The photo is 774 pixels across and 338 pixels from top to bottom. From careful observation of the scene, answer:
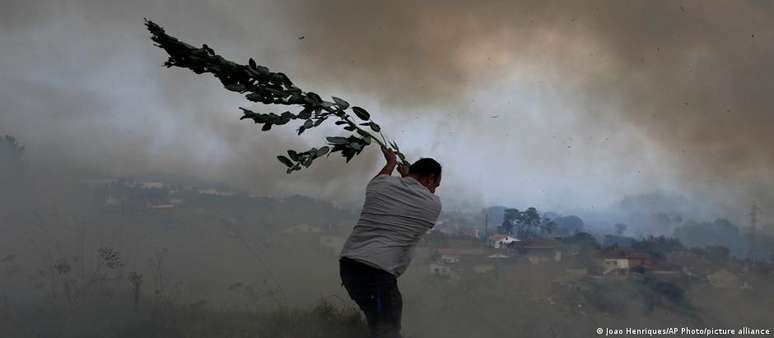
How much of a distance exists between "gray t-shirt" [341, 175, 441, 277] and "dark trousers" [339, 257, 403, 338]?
0.15ft

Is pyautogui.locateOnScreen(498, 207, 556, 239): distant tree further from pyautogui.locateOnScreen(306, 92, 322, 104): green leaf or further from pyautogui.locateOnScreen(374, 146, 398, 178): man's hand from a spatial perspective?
pyautogui.locateOnScreen(306, 92, 322, 104): green leaf

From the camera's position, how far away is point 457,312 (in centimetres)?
551

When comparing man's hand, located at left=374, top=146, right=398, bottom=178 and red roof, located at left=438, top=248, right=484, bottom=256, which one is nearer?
man's hand, located at left=374, top=146, right=398, bottom=178

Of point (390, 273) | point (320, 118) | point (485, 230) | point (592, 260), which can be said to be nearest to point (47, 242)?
point (320, 118)

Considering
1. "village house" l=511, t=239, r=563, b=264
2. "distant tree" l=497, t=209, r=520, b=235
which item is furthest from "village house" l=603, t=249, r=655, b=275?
"distant tree" l=497, t=209, r=520, b=235

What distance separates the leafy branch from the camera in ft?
9.37

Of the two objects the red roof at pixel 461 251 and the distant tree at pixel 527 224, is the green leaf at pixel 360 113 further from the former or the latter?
the distant tree at pixel 527 224

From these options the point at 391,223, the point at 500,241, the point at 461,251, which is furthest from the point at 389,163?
the point at 500,241

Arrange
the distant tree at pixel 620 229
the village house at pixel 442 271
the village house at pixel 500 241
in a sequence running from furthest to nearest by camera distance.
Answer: the distant tree at pixel 620 229 < the village house at pixel 500 241 < the village house at pixel 442 271

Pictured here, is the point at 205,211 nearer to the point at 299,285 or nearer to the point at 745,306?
the point at 299,285

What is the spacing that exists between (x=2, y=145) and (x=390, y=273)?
608 cm

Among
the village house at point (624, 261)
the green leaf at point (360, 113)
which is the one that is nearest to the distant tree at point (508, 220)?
the village house at point (624, 261)

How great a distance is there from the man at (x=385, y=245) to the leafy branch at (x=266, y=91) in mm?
392

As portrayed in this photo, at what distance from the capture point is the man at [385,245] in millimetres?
2873
